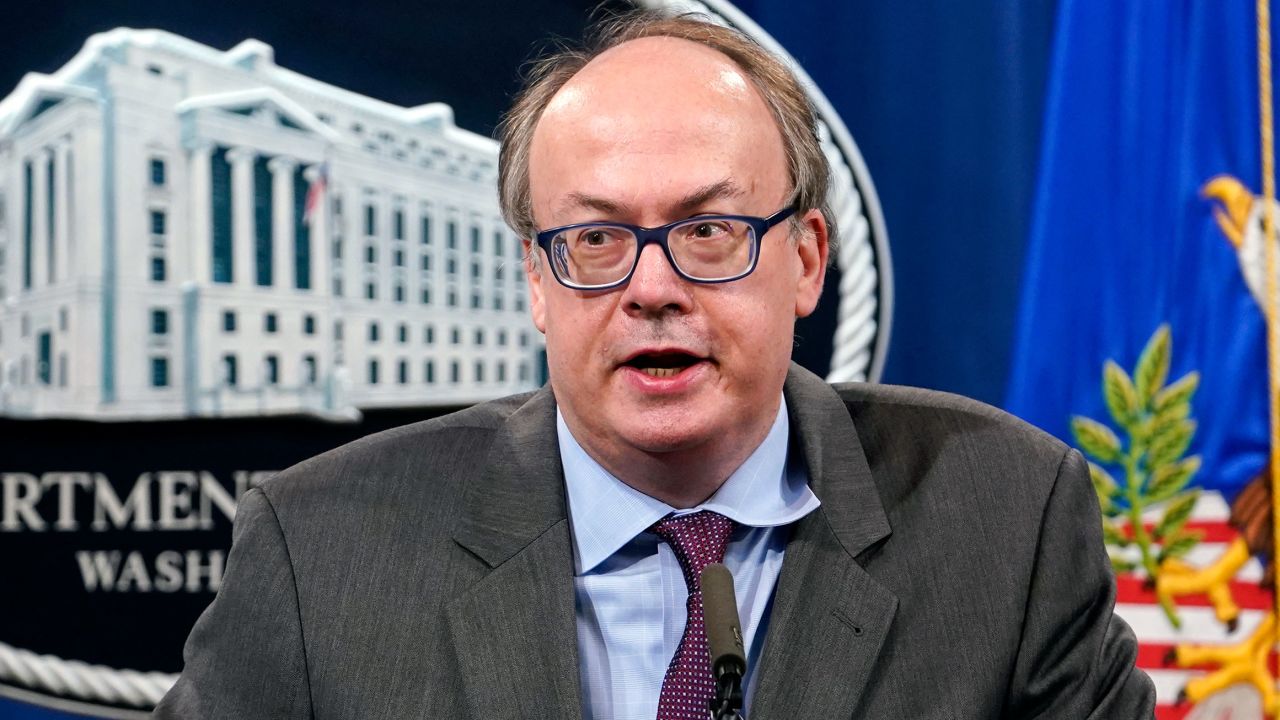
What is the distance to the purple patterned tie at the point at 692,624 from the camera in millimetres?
1202

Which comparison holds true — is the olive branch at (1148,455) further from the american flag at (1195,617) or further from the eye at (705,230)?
the eye at (705,230)

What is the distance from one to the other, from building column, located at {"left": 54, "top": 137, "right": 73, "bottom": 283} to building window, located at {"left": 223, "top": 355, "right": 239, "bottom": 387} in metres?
0.37

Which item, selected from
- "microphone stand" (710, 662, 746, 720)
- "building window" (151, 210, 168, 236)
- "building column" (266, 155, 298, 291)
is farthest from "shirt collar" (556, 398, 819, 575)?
"building window" (151, 210, 168, 236)

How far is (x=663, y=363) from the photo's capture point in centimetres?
A: 126

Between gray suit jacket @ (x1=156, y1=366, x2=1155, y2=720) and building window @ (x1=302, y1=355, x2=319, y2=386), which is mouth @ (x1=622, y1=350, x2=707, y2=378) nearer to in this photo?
gray suit jacket @ (x1=156, y1=366, x2=1155, y2=720)

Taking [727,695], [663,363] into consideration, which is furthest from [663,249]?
[727,695]

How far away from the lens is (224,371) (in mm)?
2418

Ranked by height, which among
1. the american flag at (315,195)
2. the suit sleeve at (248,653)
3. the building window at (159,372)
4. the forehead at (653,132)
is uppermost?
the american flag at (315,195)

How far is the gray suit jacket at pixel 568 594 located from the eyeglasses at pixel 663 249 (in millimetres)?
286

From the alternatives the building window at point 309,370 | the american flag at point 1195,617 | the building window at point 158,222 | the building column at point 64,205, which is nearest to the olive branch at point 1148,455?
the american flag at point 1195,617

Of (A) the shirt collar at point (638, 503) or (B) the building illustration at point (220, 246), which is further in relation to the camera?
(B) the building illustration at point (220, 246)

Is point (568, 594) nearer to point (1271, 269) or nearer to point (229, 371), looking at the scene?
point (229, 371)

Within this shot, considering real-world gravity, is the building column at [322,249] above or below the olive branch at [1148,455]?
above

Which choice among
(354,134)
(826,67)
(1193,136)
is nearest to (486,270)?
(354,134)
